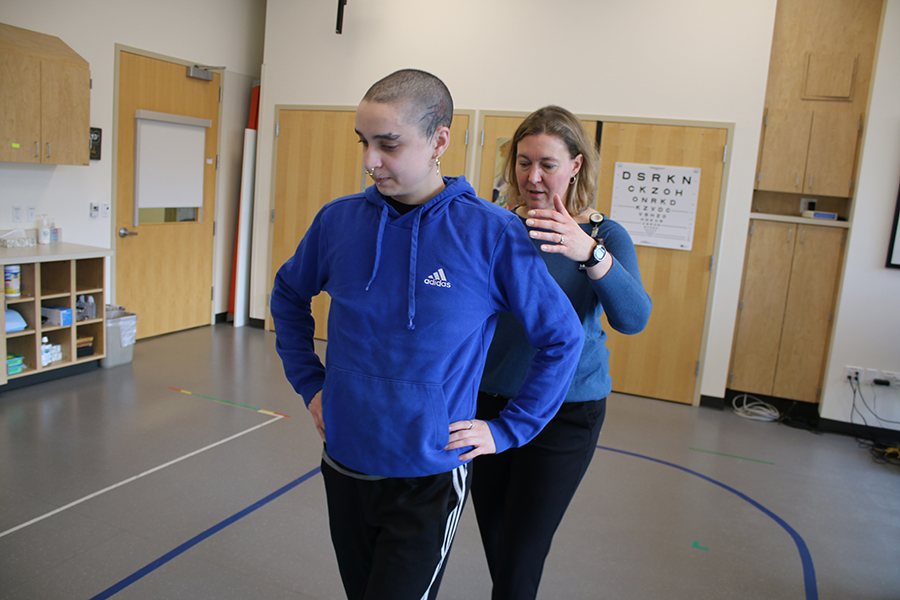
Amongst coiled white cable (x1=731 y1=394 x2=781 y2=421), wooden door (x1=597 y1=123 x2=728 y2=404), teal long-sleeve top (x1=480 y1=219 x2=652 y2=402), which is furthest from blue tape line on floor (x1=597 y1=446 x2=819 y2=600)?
teal long-sleeve top (x1=480 y1=219 x2=652 y2=402)

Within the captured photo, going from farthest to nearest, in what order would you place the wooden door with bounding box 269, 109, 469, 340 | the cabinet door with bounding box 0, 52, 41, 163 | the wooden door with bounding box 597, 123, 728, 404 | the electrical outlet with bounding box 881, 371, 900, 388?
1. the wooden door with bounding box 269, 109, 469, 340
2. the wooden door with bounding box 597, 123, 728, 404
3. the electrical outlet with bounding box 881, 371, 900, 388
4. the cabinet door with bounding box 0, 52, 41, 163

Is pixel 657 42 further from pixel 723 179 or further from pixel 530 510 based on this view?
pixel 530 510

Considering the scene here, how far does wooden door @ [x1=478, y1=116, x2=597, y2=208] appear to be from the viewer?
519 cm

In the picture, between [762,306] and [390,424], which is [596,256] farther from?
[762,306]

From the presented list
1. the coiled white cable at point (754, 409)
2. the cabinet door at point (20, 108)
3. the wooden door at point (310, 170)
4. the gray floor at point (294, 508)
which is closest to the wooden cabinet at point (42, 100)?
the cabinet door at point (20, 108)

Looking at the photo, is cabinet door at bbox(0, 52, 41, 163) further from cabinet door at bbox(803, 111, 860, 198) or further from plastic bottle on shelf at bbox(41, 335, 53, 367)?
cabinet door at bbox(803, 111, 860, 198)

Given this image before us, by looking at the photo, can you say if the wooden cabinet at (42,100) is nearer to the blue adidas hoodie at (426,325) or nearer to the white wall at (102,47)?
the white wall at (102,47)

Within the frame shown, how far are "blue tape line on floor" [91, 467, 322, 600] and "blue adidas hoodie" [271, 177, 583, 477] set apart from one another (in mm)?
1544

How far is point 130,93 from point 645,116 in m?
4.17

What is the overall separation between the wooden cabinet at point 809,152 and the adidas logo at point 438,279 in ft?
14.3

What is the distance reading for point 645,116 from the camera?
15.9 feet

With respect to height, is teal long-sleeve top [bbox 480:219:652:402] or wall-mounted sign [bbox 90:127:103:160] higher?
wall-mounted sign [bbox 90:127:103:160]

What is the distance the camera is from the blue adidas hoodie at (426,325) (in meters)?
1.21

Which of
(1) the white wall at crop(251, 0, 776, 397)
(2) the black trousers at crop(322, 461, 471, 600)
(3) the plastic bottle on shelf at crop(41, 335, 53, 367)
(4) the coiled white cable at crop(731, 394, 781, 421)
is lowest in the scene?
(4) the coiled white cable at crop(731, 394, 781, 421)
